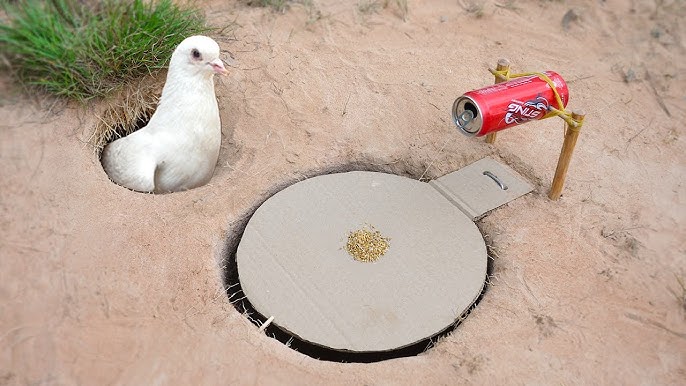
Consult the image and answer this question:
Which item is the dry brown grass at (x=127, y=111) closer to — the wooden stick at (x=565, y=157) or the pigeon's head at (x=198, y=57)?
the pigeon's head at (x=198, y=57)

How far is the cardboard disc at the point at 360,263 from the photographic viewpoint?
2.18 meters

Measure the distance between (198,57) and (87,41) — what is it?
1.97 feet

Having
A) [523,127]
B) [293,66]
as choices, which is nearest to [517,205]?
[523,127]

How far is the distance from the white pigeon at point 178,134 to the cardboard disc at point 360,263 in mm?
389

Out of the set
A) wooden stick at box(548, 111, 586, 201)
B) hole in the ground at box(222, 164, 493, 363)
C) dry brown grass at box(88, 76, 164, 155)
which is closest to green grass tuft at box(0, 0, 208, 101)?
dry brown grass at box(88, 76, 164, 155)

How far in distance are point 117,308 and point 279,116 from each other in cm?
125

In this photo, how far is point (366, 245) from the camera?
2.42m

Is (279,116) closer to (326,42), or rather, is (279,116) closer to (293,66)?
(293,66)

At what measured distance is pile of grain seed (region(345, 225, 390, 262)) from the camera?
2.40 metres

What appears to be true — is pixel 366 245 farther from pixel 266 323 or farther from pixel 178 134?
pixel 178 134

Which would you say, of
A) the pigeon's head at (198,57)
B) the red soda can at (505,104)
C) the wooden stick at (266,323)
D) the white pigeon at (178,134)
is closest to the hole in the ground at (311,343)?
the wooden stick at (266,323)

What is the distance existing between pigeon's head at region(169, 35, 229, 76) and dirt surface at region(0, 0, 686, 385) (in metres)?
0.50

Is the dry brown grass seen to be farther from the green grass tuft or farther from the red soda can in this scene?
the red soda can

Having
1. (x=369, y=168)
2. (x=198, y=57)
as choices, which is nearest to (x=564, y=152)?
(x=369, y=168)
